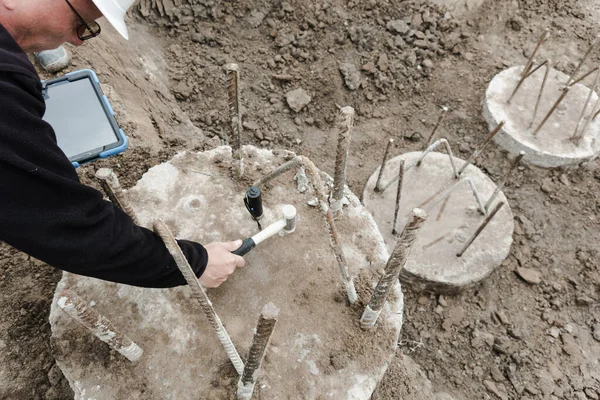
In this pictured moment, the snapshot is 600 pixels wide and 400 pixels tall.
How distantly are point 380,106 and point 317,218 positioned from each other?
2377 mm

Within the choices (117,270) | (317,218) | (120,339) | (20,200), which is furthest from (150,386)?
(317,218)

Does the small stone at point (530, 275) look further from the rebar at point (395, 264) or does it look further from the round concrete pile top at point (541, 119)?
the rebar at point (395, 264)

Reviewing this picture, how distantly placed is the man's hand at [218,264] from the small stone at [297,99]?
2.42 meters

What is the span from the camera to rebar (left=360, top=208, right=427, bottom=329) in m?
1.34

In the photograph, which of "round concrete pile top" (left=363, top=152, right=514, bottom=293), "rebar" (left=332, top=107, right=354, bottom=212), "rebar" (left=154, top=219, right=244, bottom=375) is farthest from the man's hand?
"round concrete pile top" (left=363, top=152, right=514, bottom=293)

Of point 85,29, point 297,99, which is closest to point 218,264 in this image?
point 85,29

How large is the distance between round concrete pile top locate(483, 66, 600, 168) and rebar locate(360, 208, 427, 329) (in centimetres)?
288

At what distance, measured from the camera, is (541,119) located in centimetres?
410

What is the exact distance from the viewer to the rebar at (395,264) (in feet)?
4.41

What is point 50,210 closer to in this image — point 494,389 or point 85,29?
→ point 85,29

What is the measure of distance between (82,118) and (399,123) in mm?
2984

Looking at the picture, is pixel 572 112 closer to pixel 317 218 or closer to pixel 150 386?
pixel 317 218

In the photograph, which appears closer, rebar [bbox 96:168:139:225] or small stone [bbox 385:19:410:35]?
rebar [bbox 96:168:139:225]

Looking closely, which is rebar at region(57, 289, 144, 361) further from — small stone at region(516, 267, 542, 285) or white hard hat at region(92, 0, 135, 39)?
small stone at region(516, 267, 542, 285)
